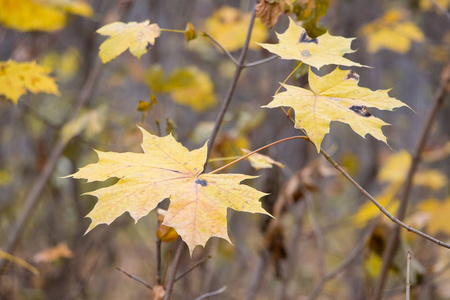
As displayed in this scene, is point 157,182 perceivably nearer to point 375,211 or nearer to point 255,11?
point 255,11

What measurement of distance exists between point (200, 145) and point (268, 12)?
1773 mm

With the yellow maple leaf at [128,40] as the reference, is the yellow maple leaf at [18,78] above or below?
below

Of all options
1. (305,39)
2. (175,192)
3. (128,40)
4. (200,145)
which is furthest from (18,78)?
(200,145)

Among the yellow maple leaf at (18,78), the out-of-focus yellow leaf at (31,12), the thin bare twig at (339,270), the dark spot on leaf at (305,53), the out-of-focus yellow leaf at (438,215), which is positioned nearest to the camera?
the dark spot on leaf at (305,53)

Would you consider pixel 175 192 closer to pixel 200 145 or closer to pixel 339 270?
pixel 339 270

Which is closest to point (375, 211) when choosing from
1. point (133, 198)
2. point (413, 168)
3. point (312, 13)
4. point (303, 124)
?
point (413, 168)

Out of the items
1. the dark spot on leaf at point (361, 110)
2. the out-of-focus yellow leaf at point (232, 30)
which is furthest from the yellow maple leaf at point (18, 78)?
the out-of-focus yellow leaf at point (232, 30)

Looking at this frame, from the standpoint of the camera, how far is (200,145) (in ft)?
9.59

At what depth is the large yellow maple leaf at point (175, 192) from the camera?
889 mm

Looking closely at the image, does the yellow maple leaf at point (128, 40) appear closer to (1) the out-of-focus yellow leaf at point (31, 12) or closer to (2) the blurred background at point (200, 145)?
(2) the blurred background at point (200, 145)

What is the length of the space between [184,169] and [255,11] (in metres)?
0.53

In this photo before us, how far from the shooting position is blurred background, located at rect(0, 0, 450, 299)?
2.17m

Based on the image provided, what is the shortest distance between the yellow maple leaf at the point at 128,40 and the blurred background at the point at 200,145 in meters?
0.19

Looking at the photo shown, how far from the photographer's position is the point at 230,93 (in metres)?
1.18
